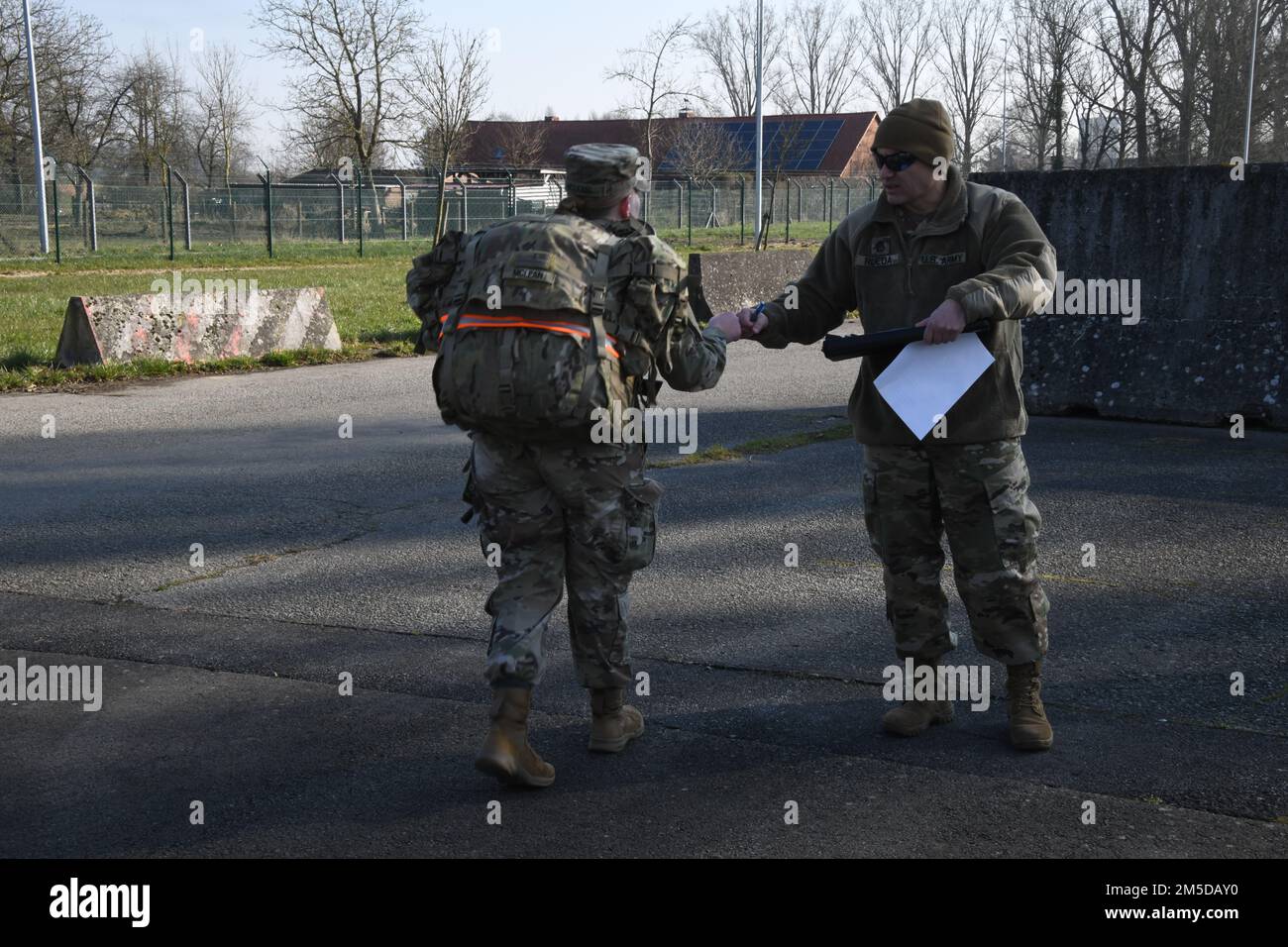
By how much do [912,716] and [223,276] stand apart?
914 inches

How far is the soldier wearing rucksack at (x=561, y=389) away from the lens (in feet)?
12.0

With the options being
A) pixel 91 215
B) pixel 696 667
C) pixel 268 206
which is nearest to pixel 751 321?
pixel 696 667

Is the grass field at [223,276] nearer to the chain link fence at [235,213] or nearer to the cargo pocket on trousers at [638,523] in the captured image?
the chain link fence at [235,213]

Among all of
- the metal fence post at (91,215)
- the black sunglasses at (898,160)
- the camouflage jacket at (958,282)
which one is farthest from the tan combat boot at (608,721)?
the metal fence post at (91,215)

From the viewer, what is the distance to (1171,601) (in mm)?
5555

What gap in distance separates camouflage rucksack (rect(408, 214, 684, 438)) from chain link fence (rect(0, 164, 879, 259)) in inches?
882

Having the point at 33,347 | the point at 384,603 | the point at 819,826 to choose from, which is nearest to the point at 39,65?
the point at 33,347

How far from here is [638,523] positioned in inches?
154

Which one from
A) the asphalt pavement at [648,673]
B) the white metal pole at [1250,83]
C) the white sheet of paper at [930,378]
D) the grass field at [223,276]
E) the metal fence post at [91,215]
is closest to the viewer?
the asphalt pavement at [648,673]

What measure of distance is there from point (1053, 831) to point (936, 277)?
169cm

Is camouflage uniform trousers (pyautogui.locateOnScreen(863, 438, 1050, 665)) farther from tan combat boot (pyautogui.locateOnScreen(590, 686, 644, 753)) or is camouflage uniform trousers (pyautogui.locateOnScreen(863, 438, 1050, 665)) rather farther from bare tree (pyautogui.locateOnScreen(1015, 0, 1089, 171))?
bare tree (pyautogui.locateOnScreen(1015, 0, 1089, 171))

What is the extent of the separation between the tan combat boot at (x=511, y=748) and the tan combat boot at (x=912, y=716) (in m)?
1.09

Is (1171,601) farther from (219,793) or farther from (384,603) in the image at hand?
(219,793)
